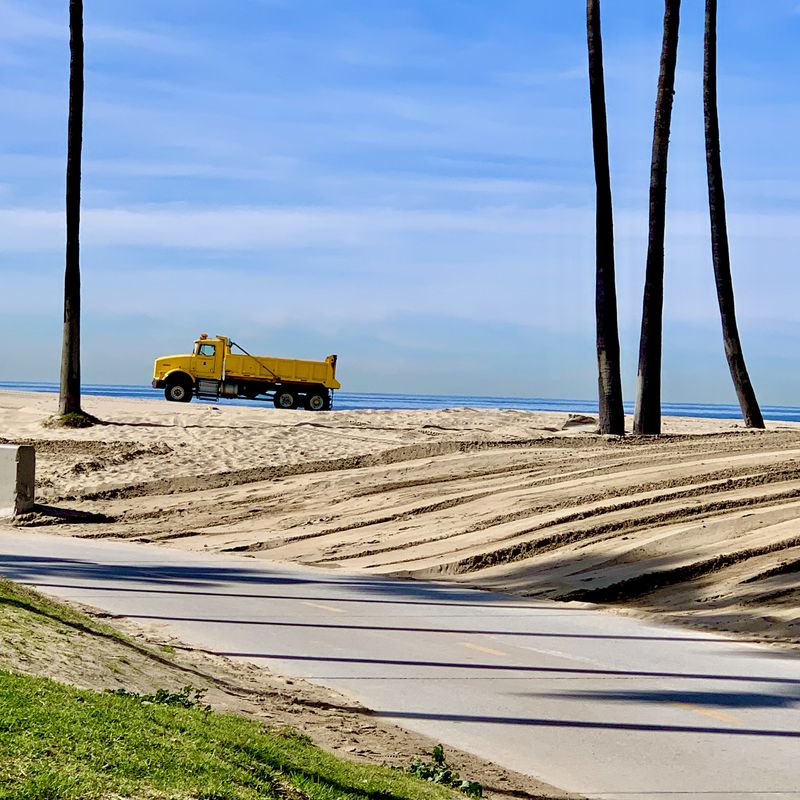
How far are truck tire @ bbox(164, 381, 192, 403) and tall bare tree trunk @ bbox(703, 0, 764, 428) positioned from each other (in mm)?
21705

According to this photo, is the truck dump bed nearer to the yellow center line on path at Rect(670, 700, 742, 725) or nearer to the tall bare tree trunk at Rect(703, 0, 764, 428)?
the tall bare tree trunk at Rect(703, 0, 764, 428)

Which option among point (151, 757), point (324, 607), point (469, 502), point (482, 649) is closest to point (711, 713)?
point (482, 649)

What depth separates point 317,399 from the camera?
158 ft

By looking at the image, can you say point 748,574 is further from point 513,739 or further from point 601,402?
point 601,402

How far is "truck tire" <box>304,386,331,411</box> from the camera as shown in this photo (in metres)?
48.0

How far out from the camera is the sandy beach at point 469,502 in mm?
15148

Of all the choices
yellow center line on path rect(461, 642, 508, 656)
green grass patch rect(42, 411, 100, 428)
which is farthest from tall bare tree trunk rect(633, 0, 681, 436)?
yellow center line on path rect(461, 642, 508, 656)

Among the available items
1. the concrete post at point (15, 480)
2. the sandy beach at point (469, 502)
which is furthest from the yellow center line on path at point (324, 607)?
the concrete post at point (15, 480)

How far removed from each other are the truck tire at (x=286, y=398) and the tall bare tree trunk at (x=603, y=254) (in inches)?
780

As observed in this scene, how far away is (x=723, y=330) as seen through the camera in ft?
108

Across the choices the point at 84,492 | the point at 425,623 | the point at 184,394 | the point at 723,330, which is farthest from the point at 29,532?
the point at 184,394

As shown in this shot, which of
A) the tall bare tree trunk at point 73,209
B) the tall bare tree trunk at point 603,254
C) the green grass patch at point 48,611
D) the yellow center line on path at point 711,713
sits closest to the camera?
the yellow center line on path at point 711,713

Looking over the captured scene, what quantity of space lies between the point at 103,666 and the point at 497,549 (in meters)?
10.5

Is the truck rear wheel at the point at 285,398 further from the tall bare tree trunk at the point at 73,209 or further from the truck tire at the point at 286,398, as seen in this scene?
the tall bare tree trunk at the point at 73,209
